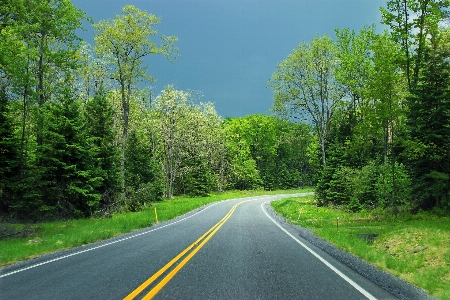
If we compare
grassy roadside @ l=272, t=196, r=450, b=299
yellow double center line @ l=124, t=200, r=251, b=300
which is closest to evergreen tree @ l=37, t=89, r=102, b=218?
yellow double center line @ l=124, t=200, r=251, b=300

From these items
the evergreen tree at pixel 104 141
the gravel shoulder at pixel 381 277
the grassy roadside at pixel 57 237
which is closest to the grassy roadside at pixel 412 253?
the gravel shoulder at pixel 381 277

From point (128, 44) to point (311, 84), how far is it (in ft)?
66.4

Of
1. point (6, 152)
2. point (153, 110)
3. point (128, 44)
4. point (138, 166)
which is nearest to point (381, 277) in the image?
point (6, 152)

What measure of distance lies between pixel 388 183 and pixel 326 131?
1737cm

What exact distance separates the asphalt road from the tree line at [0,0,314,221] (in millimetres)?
11547

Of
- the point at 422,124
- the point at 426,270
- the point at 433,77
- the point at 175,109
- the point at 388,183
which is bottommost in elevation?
the point at 426,270

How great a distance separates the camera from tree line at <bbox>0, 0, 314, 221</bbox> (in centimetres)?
1958

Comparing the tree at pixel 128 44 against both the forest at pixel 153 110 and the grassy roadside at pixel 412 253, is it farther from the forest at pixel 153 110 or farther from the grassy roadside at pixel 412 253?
the grassy roadside at pixel 412 253

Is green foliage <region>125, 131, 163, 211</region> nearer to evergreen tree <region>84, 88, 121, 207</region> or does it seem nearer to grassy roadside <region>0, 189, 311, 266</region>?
evergreen tree <region>84, 88, 121, 207</region>

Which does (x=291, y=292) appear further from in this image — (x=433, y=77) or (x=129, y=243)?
(x=433, y=77)

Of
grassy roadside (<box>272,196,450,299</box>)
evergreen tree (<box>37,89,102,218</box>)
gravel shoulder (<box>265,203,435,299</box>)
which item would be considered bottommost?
grassy roadside (<box>272,196,450,299</box>)

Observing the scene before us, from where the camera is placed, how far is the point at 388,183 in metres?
25.1

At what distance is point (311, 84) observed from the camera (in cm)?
3981

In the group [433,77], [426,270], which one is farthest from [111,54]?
[426,270]
